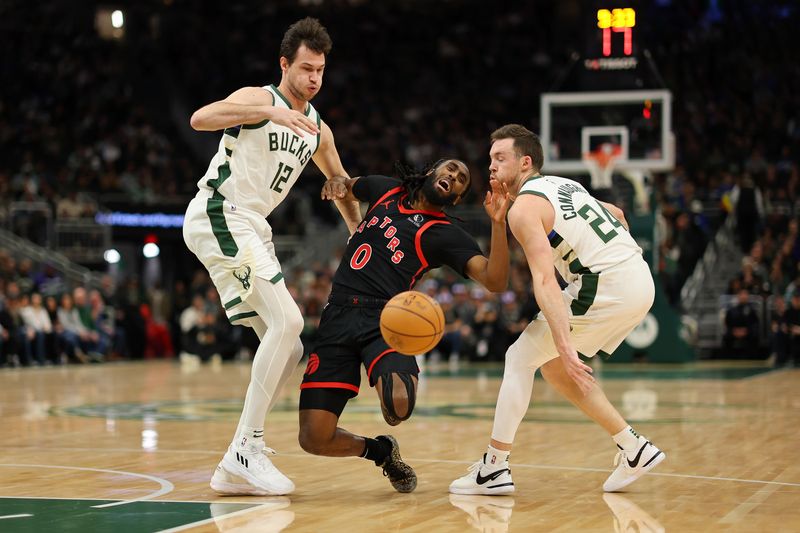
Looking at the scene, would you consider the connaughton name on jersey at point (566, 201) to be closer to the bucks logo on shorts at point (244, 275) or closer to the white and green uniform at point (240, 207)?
the white and green uniform at point (240, 207)

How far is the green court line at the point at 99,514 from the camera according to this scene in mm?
5500

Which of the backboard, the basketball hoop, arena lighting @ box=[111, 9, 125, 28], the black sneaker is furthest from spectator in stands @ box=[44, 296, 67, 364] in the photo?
the black sneaker

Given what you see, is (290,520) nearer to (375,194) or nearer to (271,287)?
(271,287)

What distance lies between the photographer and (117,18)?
27172 millimetres

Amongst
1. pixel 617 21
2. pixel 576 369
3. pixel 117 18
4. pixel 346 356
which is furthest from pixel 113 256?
pixel 576 369

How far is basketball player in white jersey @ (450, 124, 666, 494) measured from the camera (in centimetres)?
661

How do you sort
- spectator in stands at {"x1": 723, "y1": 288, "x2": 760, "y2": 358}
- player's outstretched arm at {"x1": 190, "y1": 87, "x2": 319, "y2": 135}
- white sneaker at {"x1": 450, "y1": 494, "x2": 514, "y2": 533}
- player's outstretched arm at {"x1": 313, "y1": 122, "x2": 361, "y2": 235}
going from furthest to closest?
spectator in stands at {"x1": 723, "y1": 288, "x2": 760, "y2": 358}
player's outstretched arm at {"x1": 313, "y1": 122, "x2": 361, "y2": 235}
player's outstretched arm at {"x1": 190, "y1": 87, "x2": 319, "y2": 135}
white sneaker at {"x1": 450, "y1": 494, "x2": 514, "y2": 533}

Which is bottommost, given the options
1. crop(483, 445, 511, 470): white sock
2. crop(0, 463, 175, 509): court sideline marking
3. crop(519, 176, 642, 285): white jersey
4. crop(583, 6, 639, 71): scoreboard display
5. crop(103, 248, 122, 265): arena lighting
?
crop(0, 463, 175, 509): court sideline marking

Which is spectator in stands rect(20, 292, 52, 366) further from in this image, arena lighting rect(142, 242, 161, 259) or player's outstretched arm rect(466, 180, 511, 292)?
player's outstretched arm rect(466, 180, 511, 292)

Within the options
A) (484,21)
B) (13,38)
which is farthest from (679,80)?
(13,38)

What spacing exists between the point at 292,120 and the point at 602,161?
13819 millimetres

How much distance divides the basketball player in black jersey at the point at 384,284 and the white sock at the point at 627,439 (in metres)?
1.16

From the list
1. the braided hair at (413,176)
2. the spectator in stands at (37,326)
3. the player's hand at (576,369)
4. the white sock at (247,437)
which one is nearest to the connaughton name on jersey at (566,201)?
the braided hair at (413,176)

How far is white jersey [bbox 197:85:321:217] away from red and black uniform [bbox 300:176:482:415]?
593 mm
